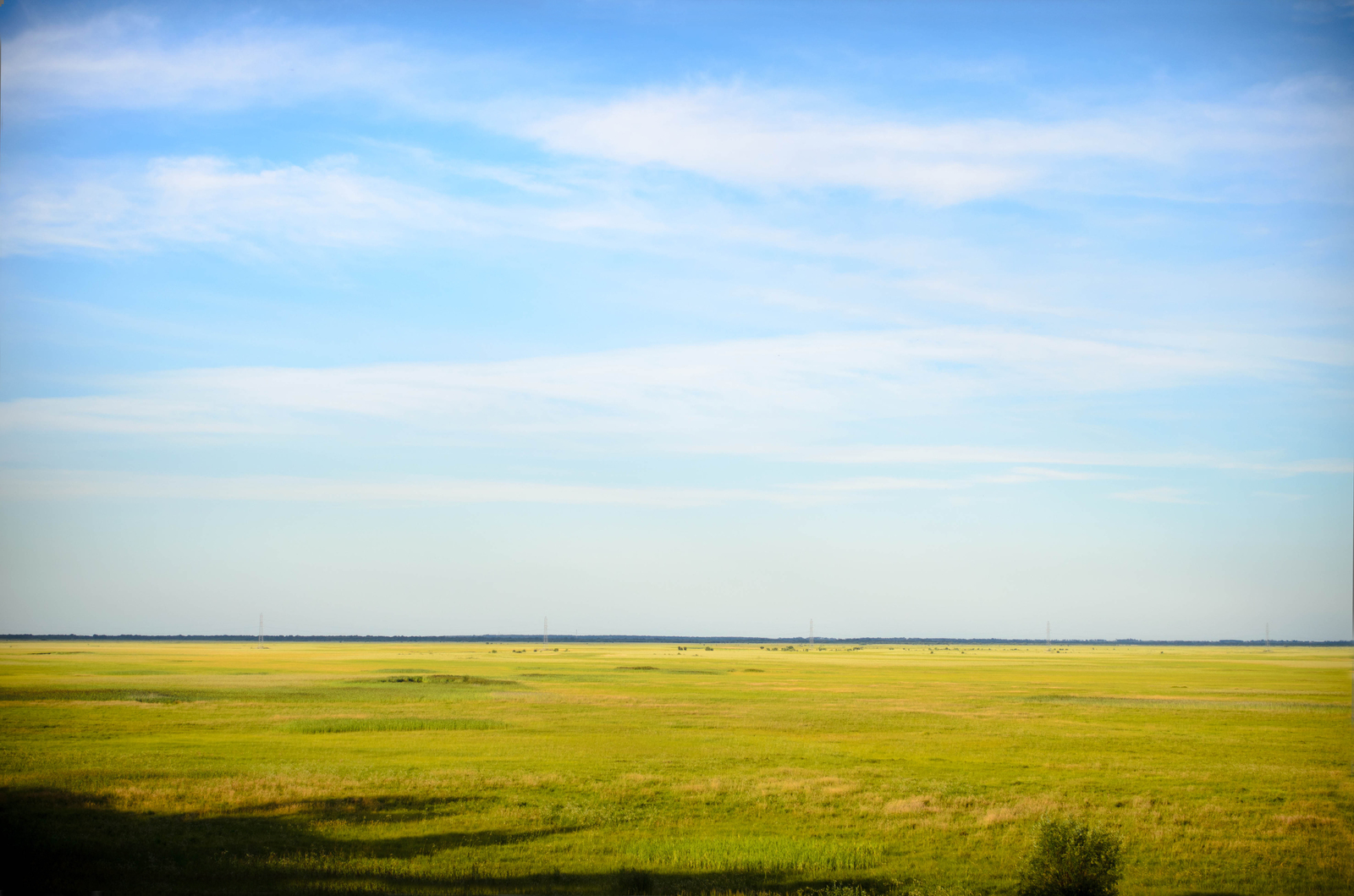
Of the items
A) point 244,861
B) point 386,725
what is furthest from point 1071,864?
point 386,725

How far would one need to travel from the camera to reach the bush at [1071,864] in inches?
792

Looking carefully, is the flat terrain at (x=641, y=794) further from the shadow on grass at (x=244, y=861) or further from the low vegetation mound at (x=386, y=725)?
the low vegetation mound at (x=386, y=725)

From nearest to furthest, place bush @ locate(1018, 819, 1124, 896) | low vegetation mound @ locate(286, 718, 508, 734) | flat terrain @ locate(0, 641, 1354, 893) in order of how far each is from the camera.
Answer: bush @ locate(1018, 819, 1124, 896)
flat terrain @ locate(0, 641, 1354, 893)
low vegetation mound @ locate(286, 718, 508, 734)

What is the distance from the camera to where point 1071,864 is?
66.3 feet

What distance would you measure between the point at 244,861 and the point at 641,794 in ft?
43.2

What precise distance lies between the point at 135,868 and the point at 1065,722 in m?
48.9

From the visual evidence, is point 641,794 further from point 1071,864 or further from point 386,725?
point 386,725

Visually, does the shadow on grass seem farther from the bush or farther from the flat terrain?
the bush

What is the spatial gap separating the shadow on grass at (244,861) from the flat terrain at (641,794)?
99 mm

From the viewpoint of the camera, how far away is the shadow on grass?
2017 cm

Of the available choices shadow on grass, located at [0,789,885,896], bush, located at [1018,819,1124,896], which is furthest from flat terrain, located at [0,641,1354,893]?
bush, located at [1018,819,1124,896]

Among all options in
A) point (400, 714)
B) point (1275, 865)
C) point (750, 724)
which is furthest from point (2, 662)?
point (1275, 865)

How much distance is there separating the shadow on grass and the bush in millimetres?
3604

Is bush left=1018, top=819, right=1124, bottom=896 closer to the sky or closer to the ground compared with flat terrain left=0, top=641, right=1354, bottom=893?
closer to the sky
